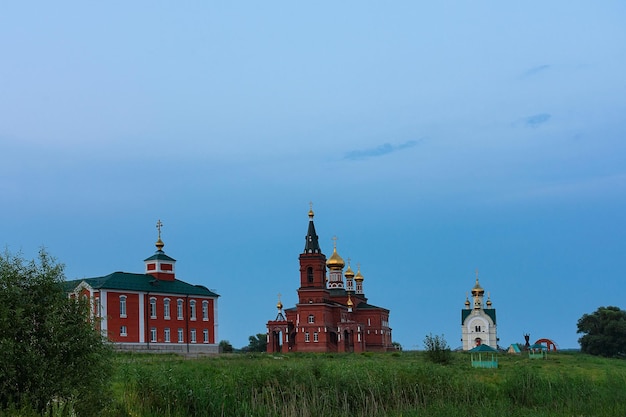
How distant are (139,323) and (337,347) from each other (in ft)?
75.2

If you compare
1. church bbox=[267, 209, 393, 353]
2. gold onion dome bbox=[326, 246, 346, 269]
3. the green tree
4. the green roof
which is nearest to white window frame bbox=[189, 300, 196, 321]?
the green roof

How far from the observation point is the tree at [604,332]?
74.8 meters

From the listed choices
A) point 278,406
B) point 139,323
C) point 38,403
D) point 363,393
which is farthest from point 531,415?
point 139,323

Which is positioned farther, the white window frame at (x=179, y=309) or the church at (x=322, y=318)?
the church at (x=322, y=318)

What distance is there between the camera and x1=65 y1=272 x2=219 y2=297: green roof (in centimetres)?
5575

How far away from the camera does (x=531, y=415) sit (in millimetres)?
19969

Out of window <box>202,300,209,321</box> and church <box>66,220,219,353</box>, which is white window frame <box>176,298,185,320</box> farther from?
window <box>202,300,209,321</box>

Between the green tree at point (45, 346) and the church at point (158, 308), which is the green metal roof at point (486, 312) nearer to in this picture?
the church at point (158, 308)

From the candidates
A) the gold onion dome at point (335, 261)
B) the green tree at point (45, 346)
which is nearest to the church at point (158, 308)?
the gold onion dome at point (335, 261)

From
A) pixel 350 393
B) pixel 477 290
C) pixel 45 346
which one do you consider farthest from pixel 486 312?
pixel 45 346

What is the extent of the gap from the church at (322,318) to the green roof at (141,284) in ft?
42.7

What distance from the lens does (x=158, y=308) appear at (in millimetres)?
58281

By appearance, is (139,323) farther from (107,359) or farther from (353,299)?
(107,359)

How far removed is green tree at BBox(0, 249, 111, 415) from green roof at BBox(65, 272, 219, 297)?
41212 mm
